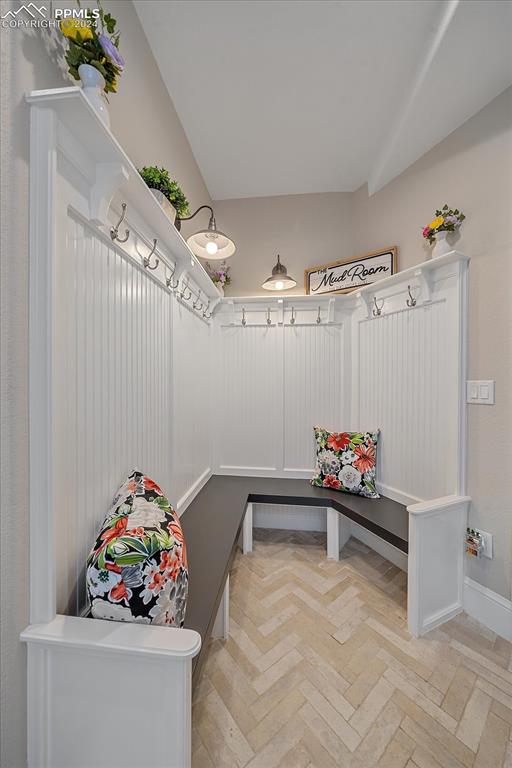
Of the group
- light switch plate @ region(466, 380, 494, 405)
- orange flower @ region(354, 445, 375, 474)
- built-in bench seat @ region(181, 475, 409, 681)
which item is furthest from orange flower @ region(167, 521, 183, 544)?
light switch plate @ region(466, 380, 494, 405)

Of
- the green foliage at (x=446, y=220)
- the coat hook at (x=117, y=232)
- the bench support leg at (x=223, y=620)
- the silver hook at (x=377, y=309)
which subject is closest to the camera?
the coat hook at (x=117, y=232)

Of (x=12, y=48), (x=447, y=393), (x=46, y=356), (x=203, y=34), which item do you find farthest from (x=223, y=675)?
(x=203, y=34)

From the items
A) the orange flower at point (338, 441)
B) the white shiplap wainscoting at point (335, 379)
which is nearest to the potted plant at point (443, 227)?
the white shiplap wainscoting at point (335, 379)

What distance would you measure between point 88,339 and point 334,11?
189 cm

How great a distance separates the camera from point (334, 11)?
137 cm

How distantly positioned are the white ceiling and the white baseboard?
265 centimetres

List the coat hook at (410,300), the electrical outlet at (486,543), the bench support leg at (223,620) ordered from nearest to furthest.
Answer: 1. the bench support leg at (223,620)
2. the electrical outlet at (486,543)
3. the coat hook at (410,300)

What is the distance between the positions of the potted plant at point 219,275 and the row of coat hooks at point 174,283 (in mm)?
212

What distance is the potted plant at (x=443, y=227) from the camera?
5.69 feet

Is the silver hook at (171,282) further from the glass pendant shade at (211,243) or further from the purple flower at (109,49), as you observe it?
the purple flower at (109,49)

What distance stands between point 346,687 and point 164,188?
7.61 ft

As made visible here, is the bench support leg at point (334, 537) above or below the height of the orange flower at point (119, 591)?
below

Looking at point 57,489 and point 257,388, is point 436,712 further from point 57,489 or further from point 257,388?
point 257,388

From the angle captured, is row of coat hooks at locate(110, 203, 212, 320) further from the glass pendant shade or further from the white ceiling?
the white ceiling
